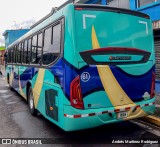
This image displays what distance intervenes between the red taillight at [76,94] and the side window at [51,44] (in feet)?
2.72

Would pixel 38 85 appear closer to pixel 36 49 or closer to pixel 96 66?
pixel 36 49

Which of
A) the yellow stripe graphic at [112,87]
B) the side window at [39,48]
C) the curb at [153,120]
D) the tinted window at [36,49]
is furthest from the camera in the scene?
the tinted window at [36,49]

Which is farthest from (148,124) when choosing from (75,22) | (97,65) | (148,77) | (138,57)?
(75,22)

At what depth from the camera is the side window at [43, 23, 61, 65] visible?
5.11 meters

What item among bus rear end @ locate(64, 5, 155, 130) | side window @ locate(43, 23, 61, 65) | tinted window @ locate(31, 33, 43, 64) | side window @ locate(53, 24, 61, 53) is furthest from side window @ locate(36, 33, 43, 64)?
bus rear end @ locate(64, 5, 155, 130)

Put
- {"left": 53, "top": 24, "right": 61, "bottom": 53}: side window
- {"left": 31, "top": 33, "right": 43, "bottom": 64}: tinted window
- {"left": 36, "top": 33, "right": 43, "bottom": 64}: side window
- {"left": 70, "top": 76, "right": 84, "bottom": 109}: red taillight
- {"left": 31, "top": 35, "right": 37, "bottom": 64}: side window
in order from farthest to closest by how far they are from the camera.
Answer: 1. {"left": 31, "top": 35, "right": 37, "bottom": 64}: side window
2. {"left": 31, "top": 33, "right": 43, "bottom": 64}: tinted window
3. {"left": 36, "top": 33, "right": 43, "bottom": 64}: side window
4. {"left": 53, "top": 24, "right": 61, "bottom": 53}: side window
5. {"left": 70, "top": 76, "right": 84, "bottom": 109}: red taillight

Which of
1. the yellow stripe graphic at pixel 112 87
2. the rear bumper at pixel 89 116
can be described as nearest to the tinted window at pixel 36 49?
the yellow stripe graphic at pixel 112 87

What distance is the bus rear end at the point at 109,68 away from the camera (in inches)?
182

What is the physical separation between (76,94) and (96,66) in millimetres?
697

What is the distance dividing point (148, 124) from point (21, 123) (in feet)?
11.7

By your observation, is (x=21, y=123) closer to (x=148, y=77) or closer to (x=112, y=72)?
(x=112, y=72)

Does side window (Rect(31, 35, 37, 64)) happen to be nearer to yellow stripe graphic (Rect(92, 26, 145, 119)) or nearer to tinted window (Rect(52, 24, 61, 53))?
tinted window (Rect(52, 24, 61, 53))

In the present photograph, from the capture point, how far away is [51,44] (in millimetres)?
5492

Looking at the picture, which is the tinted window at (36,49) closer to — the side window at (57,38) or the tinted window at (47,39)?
the tinted window at (47,39)
